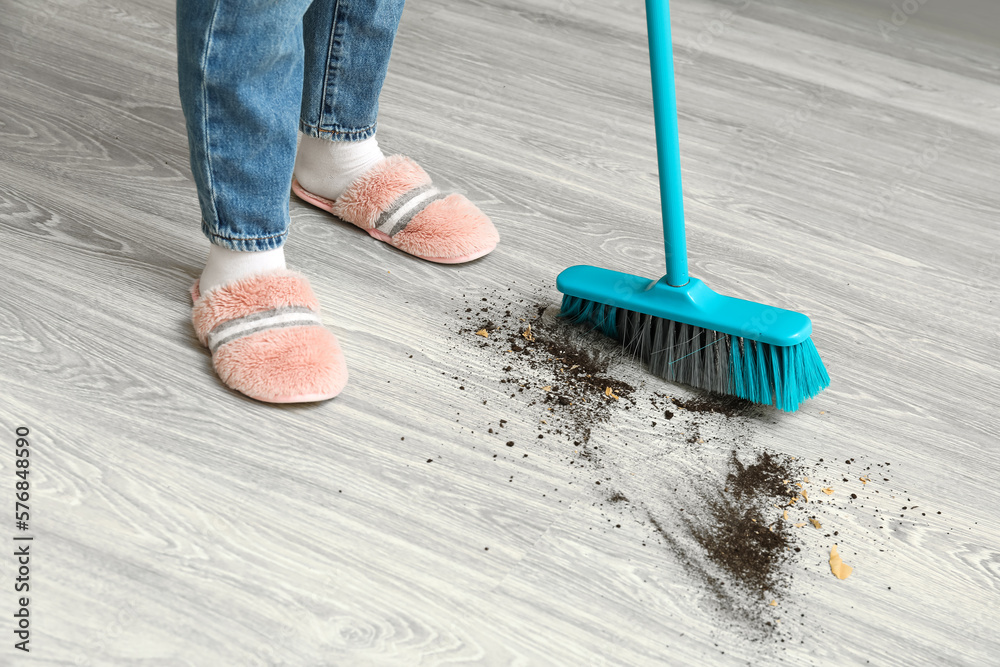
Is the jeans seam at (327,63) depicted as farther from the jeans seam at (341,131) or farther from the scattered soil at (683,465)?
the scattered soil at (683,465)

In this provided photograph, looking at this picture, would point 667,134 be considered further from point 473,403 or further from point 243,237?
point 243,237

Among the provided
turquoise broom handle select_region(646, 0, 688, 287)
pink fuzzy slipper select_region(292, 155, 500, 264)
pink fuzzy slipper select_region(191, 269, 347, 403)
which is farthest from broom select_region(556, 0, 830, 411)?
pink fuzzy slipper select_region(191, 269, 347, 403)

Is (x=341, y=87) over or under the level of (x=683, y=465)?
over

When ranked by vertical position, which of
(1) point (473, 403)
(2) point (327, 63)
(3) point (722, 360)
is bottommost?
(1) point (473, 403)

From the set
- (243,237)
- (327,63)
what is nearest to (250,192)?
(243,237)

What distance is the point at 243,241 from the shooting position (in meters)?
0.90

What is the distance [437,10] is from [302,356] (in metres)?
1.15

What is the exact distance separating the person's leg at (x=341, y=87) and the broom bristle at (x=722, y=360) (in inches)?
15.0

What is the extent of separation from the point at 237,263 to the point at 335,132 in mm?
251

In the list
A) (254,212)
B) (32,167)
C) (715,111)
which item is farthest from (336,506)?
(715,111)

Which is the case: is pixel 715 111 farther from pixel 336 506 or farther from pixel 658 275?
pixel 336 506

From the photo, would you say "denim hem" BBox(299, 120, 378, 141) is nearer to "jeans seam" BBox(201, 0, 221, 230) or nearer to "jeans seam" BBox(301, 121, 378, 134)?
"jeans seam" BBox(301, 121, 378, 134)

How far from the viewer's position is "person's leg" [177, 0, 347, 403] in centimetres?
76

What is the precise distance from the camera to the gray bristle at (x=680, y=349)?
0.92 metres
